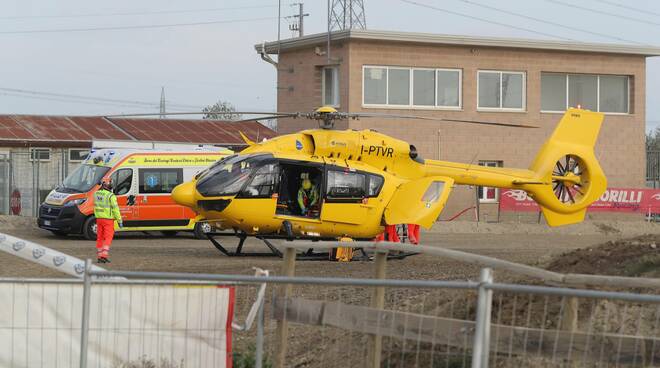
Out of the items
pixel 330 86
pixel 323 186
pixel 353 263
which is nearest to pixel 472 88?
pixel 330 86

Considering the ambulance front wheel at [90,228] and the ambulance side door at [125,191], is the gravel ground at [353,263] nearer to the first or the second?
the ambulance front wheel at [90,228]

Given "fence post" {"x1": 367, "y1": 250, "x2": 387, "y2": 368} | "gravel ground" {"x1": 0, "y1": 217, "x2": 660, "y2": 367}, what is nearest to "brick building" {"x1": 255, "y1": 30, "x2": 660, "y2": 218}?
"gravel ground" {"x1": 0, "y1": 217, "x2": 660, "y2": 367}

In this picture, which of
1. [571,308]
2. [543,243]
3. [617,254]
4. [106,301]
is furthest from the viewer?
[543,243]

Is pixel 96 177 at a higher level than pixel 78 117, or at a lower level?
lower

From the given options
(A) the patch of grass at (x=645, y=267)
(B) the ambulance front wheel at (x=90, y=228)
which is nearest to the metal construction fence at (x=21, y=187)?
(B) the ambulance front wheel at (x=90, y=228)

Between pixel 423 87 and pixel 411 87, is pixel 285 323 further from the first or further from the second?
pixel 423 87

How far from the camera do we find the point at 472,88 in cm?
3522

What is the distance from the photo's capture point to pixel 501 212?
108 feet

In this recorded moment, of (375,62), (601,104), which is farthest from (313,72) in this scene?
(601,104)

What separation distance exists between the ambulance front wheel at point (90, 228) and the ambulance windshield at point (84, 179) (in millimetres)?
811

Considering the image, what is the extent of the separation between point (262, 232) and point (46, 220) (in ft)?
27.0

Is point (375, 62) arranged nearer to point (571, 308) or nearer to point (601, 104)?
point (601, 104)

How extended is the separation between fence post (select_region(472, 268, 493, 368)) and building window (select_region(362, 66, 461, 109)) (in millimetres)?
28581

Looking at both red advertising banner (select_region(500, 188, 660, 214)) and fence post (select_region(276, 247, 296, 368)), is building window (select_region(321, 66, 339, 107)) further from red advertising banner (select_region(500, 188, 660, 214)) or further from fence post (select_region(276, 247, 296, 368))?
fence post (select_region(276, 247, 296, 368))
